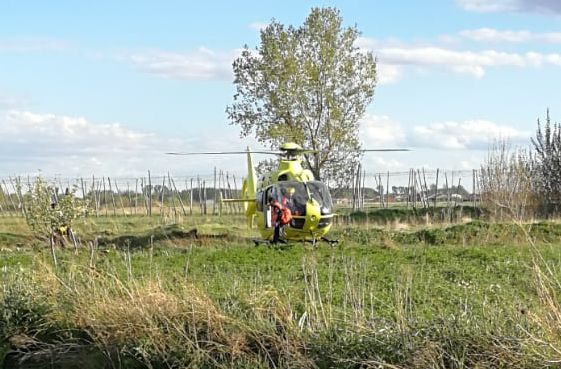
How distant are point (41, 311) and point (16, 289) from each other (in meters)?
0.65

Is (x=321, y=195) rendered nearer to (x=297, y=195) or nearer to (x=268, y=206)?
(x=297, y=195)

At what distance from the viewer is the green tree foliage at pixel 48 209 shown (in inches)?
761

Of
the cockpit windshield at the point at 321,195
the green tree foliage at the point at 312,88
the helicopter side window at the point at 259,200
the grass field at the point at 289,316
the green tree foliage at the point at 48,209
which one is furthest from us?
the green tree foliage at the point at 312,88

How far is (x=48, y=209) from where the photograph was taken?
19.5 m

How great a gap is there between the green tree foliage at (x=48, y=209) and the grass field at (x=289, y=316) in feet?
4.58

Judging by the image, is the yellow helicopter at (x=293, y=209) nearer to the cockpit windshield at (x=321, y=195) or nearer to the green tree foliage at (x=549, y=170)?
the cockpit windshield at (x=321, y=195)

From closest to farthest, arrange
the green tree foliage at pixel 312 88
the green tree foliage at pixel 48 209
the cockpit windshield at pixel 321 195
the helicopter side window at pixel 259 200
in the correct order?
1. the green tree foliage at pixel 48 209
2. the cockpit windshield at pixel 321 195
3. the helicopter side window at pixel 259 200
4. the green tree foliage at pixel 312 88

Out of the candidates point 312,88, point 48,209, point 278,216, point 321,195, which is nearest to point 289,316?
point 48,209

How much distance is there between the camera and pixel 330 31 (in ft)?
153

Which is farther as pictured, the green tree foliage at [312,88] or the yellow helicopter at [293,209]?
the green tree foliage at [312,88]

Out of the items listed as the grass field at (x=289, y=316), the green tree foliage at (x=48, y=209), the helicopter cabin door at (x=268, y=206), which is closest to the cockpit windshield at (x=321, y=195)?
the helicopter cabin door at (x=268, y=206)

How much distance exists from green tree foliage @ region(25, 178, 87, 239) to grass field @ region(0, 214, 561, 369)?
1.40 metres

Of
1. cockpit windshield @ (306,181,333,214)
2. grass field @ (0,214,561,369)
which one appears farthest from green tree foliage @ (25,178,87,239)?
cockpit windshield @ (306,181,333,214)

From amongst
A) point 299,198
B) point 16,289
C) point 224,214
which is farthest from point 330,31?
point 16,289
